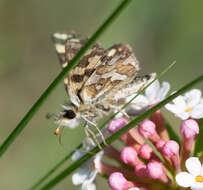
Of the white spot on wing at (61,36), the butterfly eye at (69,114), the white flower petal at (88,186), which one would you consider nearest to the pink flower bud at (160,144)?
the white flower petal at (88,186)

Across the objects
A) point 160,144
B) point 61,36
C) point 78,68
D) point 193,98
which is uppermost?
point 61,36

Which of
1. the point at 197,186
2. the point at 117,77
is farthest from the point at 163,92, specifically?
the point at 197,186

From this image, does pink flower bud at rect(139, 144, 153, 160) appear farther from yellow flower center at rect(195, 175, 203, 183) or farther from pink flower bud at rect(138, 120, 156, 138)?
yellow flower center at rect(195, 175, 203, 183)

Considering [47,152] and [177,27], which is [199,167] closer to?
[47,152]

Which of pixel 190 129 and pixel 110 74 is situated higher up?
pixel 110 74

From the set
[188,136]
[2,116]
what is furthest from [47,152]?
[188,136]

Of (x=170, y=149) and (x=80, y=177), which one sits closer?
(x=170, y=149)

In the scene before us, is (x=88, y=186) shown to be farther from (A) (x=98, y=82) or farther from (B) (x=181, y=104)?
(B) (x=181, y=104)
